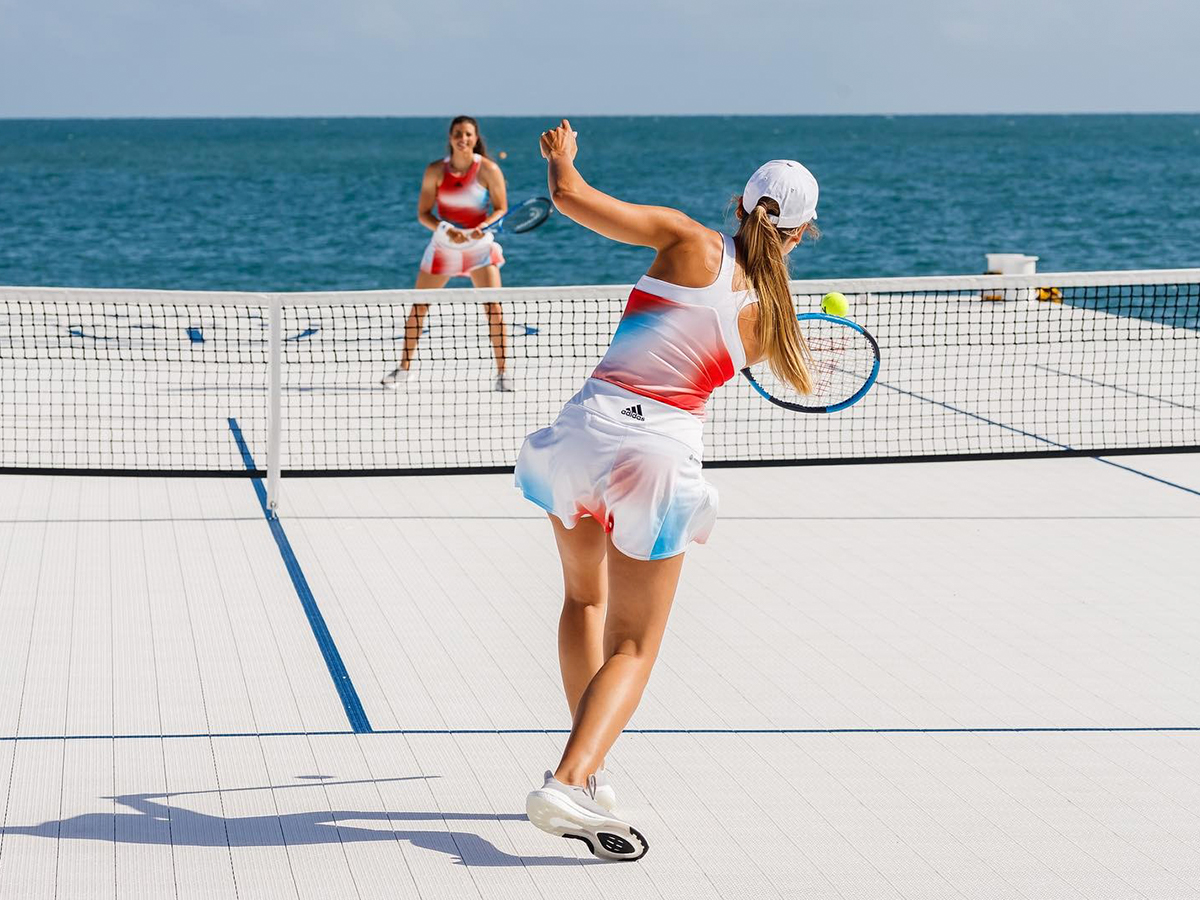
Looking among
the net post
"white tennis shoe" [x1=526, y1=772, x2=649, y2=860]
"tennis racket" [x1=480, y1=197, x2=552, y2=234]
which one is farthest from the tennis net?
"white tennis shoe" [x1=526, y1=772, x2=649, y2=860]

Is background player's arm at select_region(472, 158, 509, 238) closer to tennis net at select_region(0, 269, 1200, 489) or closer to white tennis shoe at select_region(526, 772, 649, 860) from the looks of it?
tennis net at select_region(0, 269, 1200, 489)

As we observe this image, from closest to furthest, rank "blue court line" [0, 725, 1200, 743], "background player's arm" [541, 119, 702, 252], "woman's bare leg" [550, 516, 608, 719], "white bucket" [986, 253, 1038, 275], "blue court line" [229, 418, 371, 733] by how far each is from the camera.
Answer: "background player's arm" [541, 119, 702, 252] → "woman's bare leg" [550, 516, 608, 719] → "blue court line" [0, 725, 1200, 743] → "blue court line" [229, 418, 371, 733] → "white bucket" [986, 253, 1038, 275]

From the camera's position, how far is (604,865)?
3.81 metres

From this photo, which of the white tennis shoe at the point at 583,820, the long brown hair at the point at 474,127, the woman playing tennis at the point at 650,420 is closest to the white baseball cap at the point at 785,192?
the woman playing tennis at the point at 650,420

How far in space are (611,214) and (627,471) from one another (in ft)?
1.97

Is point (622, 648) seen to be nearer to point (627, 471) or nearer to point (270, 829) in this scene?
point (627, 471)

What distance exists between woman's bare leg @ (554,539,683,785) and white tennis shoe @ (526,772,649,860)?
0.07 meters

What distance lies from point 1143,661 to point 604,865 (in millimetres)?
2454

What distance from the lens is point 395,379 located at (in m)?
10.9

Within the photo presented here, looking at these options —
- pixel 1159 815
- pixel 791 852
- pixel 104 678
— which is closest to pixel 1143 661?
pixel 1159 815

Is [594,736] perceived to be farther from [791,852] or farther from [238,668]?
[238,668]

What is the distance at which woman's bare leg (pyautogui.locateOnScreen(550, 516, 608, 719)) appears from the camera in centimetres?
393

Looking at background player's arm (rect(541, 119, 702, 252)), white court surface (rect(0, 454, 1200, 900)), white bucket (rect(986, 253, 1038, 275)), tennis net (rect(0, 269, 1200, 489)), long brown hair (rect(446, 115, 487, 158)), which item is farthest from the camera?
white bucket (rect(986, 253, 1038, 275))

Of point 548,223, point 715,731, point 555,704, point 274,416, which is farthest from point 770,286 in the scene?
point 548,223
